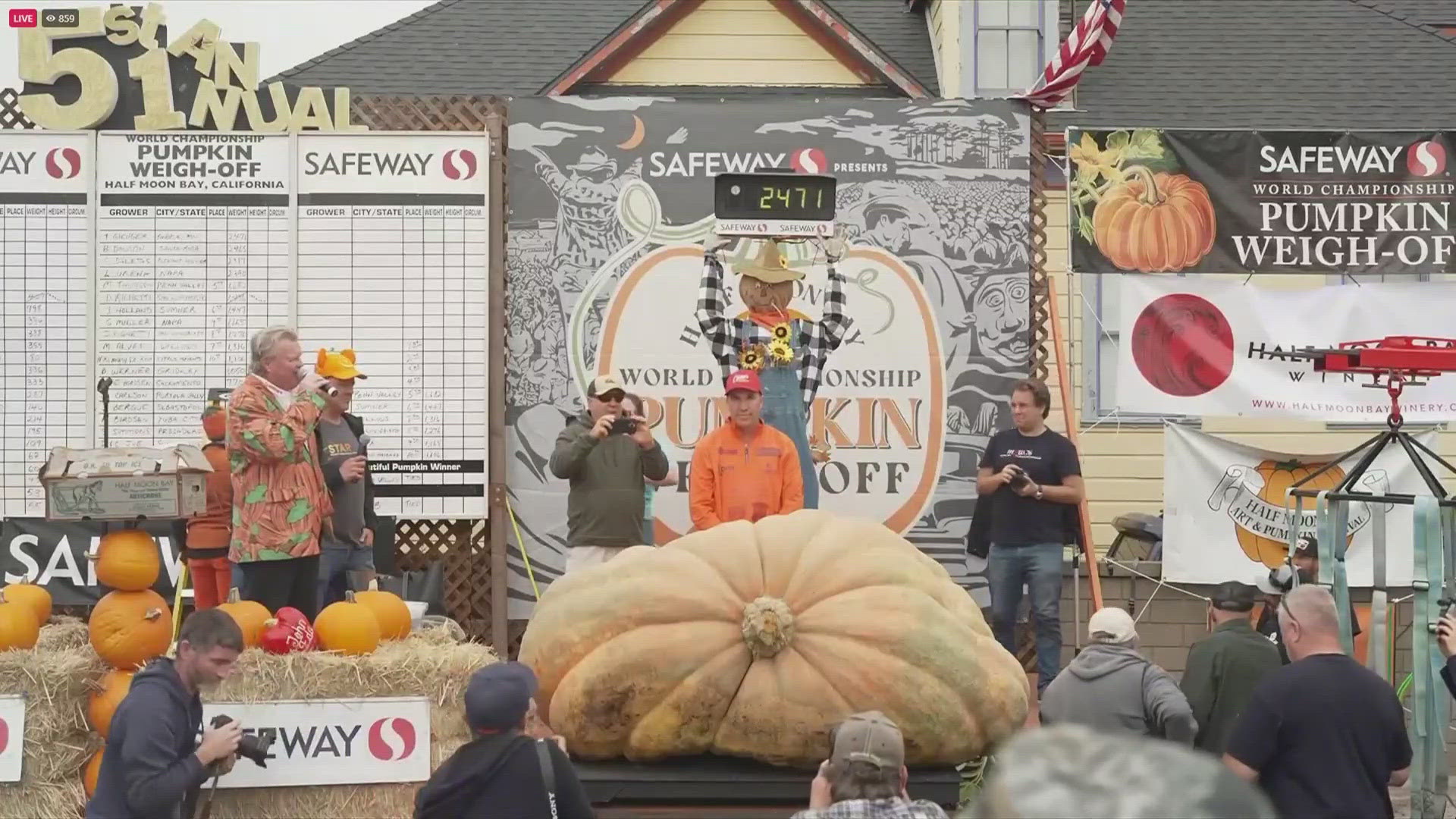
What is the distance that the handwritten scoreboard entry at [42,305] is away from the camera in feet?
32.2

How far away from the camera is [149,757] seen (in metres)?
5.03

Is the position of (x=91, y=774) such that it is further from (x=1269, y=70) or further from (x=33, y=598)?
(x=1269, y=70)

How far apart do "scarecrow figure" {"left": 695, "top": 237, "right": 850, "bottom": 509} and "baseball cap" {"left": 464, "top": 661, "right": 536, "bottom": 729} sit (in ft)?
15.2

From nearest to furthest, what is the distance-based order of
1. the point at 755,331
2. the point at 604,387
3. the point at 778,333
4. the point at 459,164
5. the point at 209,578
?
the point at 209,578 → the point at 604,387 → the point at 778,333 → the point at 755,331 → the point at 459,164

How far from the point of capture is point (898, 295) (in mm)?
10273

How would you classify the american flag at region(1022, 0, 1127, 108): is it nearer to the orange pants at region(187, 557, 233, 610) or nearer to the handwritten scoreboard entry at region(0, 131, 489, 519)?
the handwritten scoreboard entry at region(0, 131, 489, 519)

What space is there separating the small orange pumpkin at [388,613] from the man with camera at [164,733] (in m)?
1.47

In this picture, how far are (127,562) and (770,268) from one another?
14.5 feet

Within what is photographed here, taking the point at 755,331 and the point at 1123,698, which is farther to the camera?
the point at 755,331

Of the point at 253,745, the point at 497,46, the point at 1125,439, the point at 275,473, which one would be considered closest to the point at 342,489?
the point at 275,473

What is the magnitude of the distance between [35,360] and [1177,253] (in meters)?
6.37

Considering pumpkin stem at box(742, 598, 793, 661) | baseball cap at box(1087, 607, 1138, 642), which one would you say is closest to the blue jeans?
baseball cap at box(1087, 607, 1138, 642)

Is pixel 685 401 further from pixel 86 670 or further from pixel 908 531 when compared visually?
pixel 86 670

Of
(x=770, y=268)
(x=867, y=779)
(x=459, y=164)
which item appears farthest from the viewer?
(x=459, y=164)
